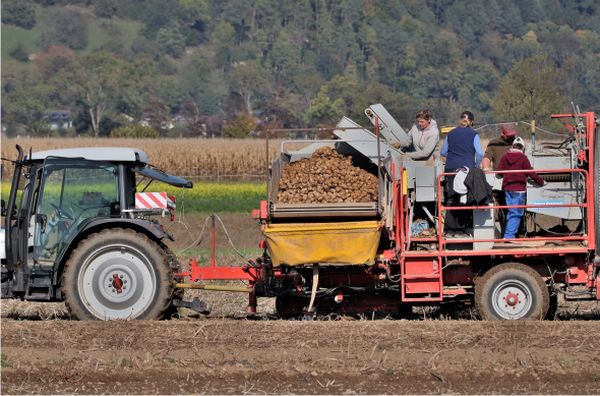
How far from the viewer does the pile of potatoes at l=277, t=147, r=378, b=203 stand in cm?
1413

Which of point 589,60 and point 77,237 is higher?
point 589,60

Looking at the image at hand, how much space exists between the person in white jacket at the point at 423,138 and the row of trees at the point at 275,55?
281 ft

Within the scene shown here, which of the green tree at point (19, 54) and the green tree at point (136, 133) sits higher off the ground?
the green tree at point (19, 54)

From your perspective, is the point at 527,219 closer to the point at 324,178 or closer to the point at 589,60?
the point at 324,178

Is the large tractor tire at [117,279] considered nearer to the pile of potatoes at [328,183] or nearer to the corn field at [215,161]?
the pile of potatoes at [328,183]

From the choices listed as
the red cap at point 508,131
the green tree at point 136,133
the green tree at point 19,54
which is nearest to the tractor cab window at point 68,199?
the red cap at point 508,131

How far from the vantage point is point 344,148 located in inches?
584

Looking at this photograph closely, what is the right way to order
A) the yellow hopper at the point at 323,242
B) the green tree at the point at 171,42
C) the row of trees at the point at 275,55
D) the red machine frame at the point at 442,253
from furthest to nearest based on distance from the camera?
the green tree at the point at 171,42
the row of trees at the point at 275,55
the red machine frame at the point at 442,253
the yellow hopper at the point at 323,242

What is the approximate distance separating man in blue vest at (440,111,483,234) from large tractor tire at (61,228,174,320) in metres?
3.49

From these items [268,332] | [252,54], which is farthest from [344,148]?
[252,54]

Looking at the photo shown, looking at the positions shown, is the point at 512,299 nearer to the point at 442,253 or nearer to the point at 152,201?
the point at 442,253

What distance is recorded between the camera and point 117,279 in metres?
13.9

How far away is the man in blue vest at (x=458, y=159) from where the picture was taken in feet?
47.5

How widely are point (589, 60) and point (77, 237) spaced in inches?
5297
